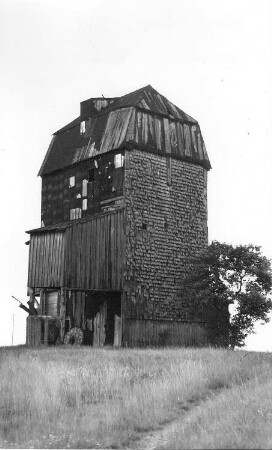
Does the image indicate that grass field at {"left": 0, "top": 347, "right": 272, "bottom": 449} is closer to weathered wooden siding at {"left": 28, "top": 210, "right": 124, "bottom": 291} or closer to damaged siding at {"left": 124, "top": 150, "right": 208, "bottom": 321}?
weathered wooden siding at {"left": 28, "top": 210, "right": 124, "bottom": 291}

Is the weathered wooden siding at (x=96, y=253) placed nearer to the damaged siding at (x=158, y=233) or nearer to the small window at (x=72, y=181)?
the damaged siding at (x=158, y=233)

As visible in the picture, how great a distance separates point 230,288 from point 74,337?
29.1ft

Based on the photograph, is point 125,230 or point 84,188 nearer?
point 125,230

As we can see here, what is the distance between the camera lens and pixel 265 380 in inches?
707

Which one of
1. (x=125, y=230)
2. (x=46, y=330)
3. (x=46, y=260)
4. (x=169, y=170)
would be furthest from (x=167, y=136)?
(x=46, y=330)

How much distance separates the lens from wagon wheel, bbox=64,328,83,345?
118 ft

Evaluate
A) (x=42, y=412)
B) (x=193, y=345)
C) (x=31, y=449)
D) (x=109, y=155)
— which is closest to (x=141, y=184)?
(x=109, y=155)

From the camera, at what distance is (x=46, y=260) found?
35.9 meters

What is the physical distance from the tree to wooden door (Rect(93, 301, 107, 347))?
4394 millimetres

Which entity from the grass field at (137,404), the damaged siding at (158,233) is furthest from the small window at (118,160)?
the grass field at (137,404)

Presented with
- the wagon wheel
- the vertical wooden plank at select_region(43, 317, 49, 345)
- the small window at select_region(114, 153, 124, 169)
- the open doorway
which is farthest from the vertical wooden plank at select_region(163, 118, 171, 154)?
the vertical wooden plank at select_region(43, 317, 49, 345)

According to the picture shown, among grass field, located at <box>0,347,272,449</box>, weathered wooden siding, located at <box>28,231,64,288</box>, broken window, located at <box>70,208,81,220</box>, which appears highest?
broken window, located at <box>70,208,81,220</box>

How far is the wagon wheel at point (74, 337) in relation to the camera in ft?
118

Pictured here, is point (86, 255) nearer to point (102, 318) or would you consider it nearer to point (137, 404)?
point (102, 318)
